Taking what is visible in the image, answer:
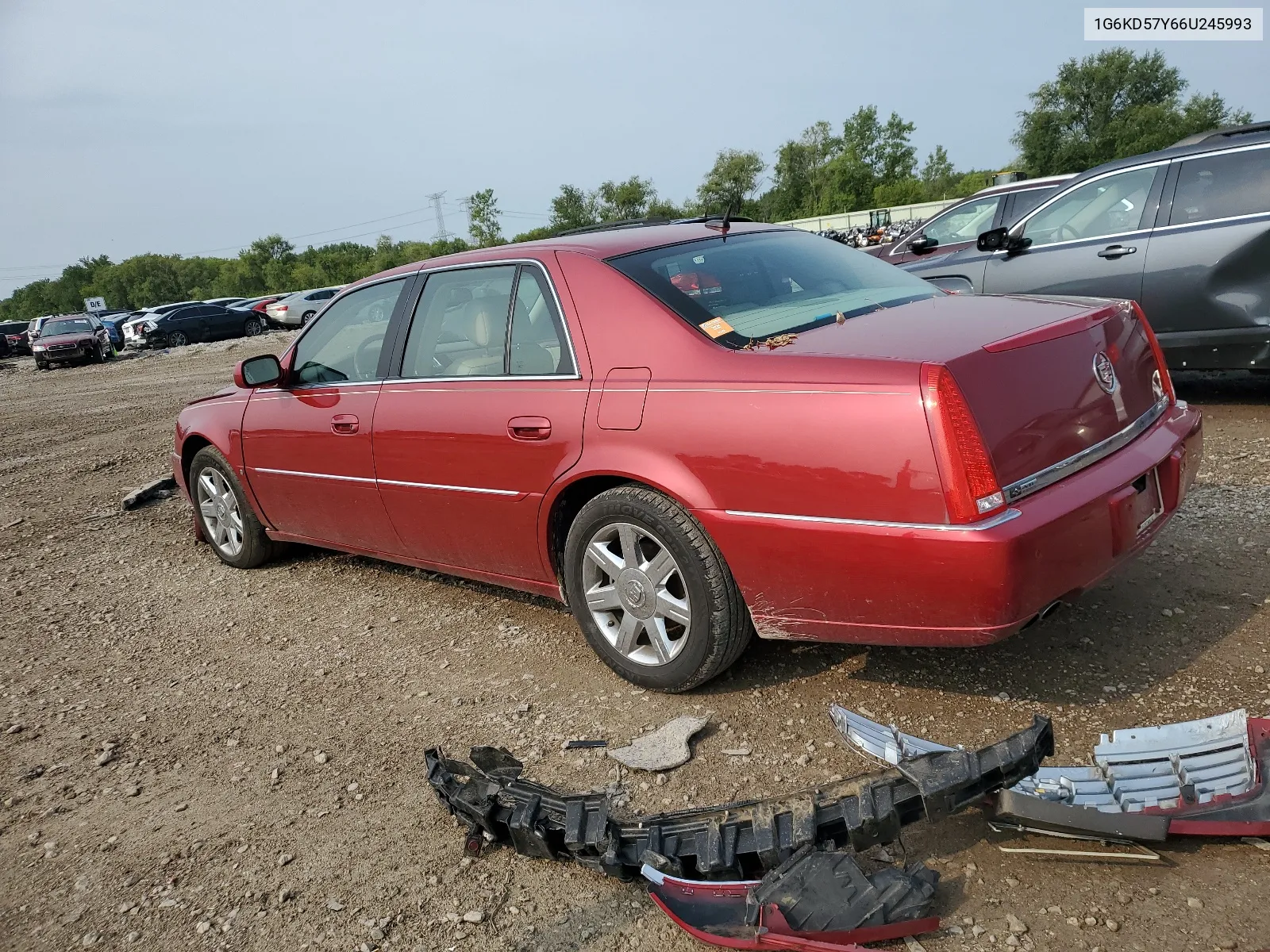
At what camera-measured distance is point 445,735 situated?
3305 mm

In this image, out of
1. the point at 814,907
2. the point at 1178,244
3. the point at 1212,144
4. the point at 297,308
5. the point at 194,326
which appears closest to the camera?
the point at 814,907

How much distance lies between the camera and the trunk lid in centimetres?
255

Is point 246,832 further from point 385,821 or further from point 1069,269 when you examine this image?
point 1069,269

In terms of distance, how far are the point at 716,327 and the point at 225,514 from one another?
3617 mm

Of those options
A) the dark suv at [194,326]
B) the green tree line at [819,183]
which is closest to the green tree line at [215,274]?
the green tree line at [819,183]

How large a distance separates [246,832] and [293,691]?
99cm

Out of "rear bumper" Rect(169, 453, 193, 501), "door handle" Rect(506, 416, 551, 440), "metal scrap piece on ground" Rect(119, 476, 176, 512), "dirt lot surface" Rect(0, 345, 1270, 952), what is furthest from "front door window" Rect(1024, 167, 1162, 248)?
"metal scrap piece on ground" Rect(119, 476, 176, 512)

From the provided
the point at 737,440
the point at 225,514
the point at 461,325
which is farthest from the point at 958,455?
the point at 225,514

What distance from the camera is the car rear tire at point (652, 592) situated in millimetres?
3033

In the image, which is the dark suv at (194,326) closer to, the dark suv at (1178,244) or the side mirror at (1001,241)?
the side mirror at (1001,241)

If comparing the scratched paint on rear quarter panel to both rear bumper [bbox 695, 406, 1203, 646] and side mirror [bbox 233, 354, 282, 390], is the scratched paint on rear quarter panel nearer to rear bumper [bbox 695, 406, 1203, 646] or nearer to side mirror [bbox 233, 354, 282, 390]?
side mirror [bbox 233, 354, 282, 390]

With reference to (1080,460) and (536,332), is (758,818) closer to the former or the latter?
(1080,460)

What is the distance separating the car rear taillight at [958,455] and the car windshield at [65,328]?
32.0 m

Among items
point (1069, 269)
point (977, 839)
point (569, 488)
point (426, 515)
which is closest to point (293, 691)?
point (426, 515)
